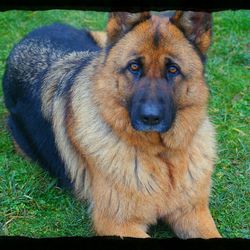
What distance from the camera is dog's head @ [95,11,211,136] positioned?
4.00m

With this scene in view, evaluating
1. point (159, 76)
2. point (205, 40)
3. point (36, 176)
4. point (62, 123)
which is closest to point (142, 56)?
point (159, 76)

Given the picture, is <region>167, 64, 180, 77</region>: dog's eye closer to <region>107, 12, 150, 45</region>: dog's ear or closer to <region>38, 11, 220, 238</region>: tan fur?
<region>38, 11, 220, 238</region>: tan fur

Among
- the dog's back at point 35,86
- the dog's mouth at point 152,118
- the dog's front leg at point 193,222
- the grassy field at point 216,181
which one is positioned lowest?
the grassy field at point 216,181

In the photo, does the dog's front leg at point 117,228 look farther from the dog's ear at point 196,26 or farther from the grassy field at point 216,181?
the dog's ear at point 196,26

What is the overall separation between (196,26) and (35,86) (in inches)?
65.6

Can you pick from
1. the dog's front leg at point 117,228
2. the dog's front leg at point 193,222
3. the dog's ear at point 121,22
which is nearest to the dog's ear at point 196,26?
the dog's ear at point 121,22

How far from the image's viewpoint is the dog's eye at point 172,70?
4.05 m

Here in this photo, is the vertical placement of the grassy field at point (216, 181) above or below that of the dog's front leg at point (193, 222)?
below

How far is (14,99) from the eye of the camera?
551 centimetres

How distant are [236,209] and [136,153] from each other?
1090 mm

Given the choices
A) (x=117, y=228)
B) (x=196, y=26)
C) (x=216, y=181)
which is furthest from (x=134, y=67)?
(x=216, y=181)
